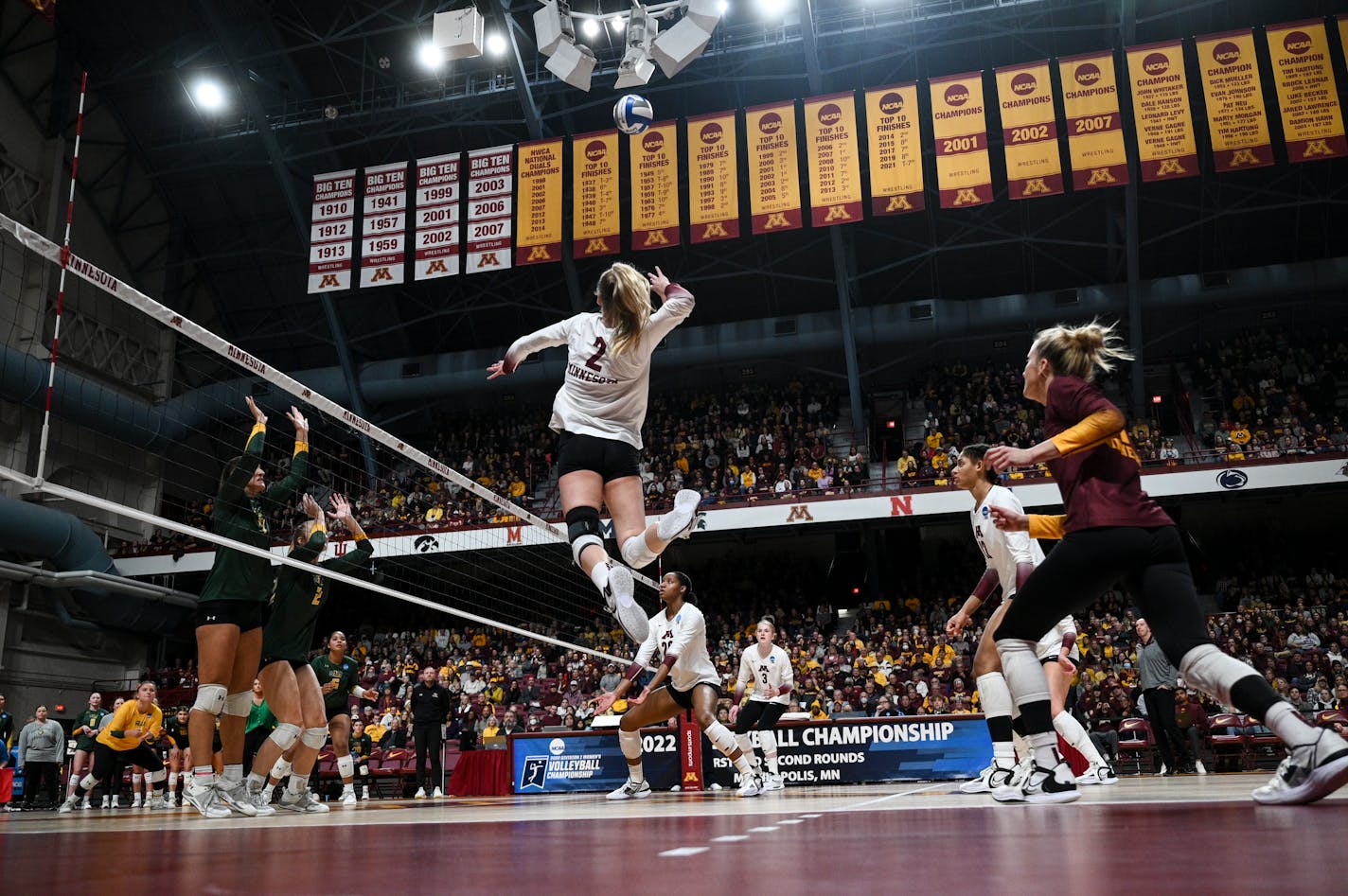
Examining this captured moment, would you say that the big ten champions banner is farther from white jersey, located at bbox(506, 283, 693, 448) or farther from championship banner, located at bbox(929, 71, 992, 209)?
championship banner, located at bbox(929, 71, 992, 209)

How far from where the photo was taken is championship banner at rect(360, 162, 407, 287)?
2312 cm

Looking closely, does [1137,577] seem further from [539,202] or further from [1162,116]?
[539,202]

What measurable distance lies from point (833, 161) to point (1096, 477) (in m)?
18.4

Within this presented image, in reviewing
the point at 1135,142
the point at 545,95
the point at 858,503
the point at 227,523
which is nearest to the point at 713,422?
the point at 858,503

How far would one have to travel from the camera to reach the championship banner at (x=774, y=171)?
70.2 feet

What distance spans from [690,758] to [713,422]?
54.2 ft

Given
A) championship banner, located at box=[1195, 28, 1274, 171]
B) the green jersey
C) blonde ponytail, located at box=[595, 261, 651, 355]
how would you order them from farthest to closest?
championship banner, located at box=[1195, 28, 1274, 171]
the green jersey
blonde ponytail, located at box=[595, 261, 651, 355]

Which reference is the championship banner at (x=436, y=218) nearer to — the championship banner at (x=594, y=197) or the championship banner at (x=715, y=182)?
the championship banner at (x=594, y=197)

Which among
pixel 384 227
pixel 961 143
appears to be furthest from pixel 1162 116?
pixel 384 227

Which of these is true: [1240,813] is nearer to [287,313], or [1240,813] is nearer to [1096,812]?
[1096,812]

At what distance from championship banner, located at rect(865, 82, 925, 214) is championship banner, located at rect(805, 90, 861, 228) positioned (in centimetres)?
41

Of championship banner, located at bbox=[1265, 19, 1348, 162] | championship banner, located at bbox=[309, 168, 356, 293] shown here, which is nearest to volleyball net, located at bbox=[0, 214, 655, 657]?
championship banner, located at bbox=[309, 168, 356, 293]

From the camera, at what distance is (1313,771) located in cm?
337

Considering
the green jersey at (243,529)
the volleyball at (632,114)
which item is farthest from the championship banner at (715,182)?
the green jersey at (243,529)
